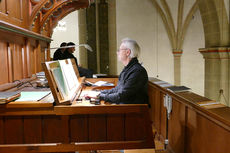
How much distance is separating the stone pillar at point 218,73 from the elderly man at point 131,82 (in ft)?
17.7

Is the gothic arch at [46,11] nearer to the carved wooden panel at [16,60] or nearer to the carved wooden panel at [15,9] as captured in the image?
the carved wooden panel at [15,9]

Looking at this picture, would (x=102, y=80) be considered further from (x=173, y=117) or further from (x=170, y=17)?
(x=170, y=17)

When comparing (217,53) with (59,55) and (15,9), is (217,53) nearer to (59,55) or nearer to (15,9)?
(59,55)

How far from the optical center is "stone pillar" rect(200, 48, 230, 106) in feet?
23.0

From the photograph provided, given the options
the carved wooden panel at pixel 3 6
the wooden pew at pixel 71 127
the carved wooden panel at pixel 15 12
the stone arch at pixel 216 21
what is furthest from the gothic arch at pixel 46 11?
the stone arch at pixel 216 21

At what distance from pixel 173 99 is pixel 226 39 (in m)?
5.05

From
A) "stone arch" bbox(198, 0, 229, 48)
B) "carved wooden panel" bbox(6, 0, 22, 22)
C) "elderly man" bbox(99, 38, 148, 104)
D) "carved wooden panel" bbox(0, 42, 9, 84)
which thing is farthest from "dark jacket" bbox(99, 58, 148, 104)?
"stone arch" bbox(198, 0, 229, 48)

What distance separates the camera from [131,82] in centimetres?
222

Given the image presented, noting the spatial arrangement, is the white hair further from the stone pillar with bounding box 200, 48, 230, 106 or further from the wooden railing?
the stone pillar with bounding box 200, 48, 230, 106

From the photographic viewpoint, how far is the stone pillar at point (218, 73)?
700cm

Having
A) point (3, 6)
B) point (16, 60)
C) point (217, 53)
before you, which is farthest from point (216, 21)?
point (3, 6)

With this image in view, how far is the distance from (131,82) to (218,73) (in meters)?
5.90

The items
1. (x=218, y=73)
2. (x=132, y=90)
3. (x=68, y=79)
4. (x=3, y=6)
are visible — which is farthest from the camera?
(x=218, y=73)

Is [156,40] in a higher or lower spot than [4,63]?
higher
